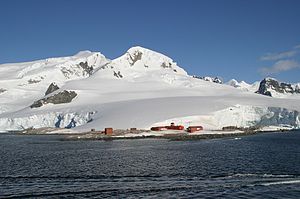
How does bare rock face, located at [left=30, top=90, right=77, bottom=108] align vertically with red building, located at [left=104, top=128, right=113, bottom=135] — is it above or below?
above

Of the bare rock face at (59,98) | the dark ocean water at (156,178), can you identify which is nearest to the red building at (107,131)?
the dark ocean water at (156,178)

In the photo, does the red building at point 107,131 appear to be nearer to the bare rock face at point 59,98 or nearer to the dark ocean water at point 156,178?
the dark ocean water at point 156,178

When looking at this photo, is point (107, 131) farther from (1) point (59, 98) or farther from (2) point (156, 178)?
(1) point (59, 98)

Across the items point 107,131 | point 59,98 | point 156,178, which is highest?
point 59,98

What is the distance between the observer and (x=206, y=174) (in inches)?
1496

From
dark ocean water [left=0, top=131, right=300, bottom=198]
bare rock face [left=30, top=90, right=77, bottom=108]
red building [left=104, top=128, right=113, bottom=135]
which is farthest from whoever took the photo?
bare rock face [left=30, top=90, right=77, bottom=108]

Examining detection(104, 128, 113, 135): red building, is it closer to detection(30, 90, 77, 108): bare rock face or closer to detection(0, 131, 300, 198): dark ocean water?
detection(0, 131, 300, 198): dark ocean water

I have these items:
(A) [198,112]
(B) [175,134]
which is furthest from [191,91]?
(B) [175,134]

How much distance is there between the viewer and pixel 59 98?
190125mm

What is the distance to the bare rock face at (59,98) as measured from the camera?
188 m

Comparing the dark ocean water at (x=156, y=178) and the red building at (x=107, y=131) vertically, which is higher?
the red building at (x=107, y=131)

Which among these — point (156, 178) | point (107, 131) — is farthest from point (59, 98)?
point (156, 178)

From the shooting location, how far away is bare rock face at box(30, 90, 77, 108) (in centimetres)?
18850

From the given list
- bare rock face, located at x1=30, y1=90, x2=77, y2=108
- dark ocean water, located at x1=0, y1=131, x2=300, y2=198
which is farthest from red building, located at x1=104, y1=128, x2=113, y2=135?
bare rock face, located at x1=30, y1=90, x2=77, y2=108
